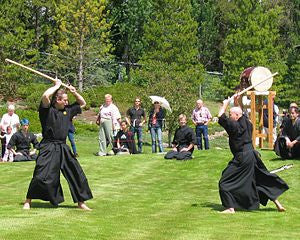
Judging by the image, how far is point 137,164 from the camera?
64.4 feet

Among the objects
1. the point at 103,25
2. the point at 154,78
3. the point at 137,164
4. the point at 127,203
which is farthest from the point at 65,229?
the point at 103,25

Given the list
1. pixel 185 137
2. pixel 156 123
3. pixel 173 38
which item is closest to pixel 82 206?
pixel 185 137

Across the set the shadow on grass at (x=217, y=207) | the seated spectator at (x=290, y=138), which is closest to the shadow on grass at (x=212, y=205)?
the shadow on grass at (x=217, y=207)

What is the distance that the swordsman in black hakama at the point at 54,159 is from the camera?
11180 millimetres

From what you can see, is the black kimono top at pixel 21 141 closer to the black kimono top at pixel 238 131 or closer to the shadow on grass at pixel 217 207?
the shadow on grass at pixel 217 207

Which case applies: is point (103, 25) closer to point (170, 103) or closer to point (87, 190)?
point (170, 103)

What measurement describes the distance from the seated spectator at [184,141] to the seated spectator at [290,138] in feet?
7.99

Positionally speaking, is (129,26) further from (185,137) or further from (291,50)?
(185,137)

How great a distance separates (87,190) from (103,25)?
130ft

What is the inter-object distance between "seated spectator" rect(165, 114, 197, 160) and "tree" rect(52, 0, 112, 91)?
29623mm

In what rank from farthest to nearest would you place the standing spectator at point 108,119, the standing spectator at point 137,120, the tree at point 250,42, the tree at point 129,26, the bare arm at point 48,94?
the tree at point 129,26, the tree at point 250,42, the standing spectator at point 137,120, the standing spectator at point 108,119, the bare arm at point 48,94

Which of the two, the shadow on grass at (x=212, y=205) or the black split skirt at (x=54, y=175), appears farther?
the shadow on grass at (x=212, y=205)

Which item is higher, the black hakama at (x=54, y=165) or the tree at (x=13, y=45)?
the tree at (x=13, y=45)

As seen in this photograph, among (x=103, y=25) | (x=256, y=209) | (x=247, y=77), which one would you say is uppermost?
(x=103, y=25)
